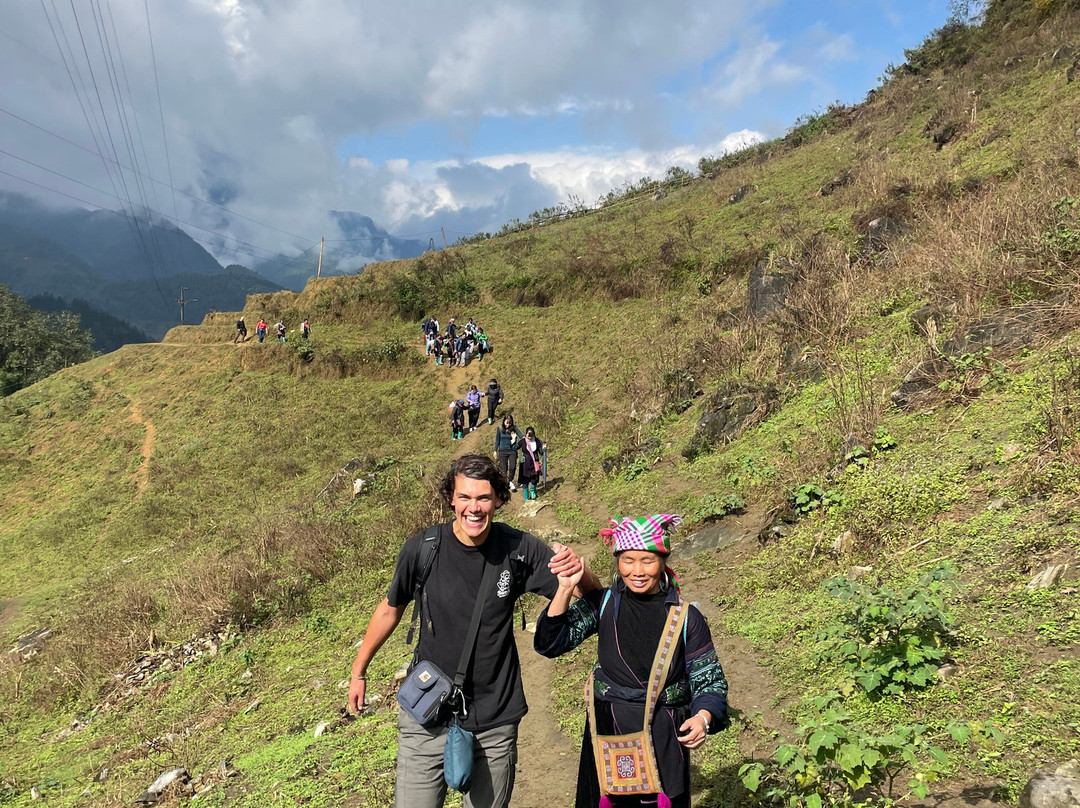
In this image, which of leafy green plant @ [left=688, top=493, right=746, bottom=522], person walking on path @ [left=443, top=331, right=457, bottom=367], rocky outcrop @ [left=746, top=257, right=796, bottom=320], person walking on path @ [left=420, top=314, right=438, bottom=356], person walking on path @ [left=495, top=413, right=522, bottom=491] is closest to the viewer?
leafy green plant @ [left=688, top=493, right=746, bottom=522]

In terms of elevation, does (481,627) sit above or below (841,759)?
above

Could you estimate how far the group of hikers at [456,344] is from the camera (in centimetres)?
2366

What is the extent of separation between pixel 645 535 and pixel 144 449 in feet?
89.9

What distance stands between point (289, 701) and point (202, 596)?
3.38 metres

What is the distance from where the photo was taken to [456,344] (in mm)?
23750

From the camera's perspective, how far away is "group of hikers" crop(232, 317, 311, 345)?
28.8 meters

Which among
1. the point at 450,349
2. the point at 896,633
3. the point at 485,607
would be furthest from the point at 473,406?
the point at 485,607

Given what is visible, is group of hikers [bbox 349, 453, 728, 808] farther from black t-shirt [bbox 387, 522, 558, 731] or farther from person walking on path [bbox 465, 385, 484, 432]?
person walking on path [bbox 465, 385, 484, 432]

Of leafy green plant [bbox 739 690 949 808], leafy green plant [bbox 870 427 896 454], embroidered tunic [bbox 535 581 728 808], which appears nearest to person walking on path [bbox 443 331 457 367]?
leafy green plant [bbox 870 427 896 454]

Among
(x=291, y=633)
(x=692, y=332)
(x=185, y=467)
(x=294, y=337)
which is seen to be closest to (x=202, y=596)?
(x=291, y=633)

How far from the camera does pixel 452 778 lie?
96.1 inches

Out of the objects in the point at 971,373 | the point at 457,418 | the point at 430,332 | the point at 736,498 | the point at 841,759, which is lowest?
the point at 841,759

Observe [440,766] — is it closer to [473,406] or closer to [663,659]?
[663,659]

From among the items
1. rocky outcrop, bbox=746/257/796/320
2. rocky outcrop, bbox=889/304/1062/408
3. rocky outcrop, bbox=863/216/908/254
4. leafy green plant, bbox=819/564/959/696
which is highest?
rocky outcrop, bbox=863/216/908/254
